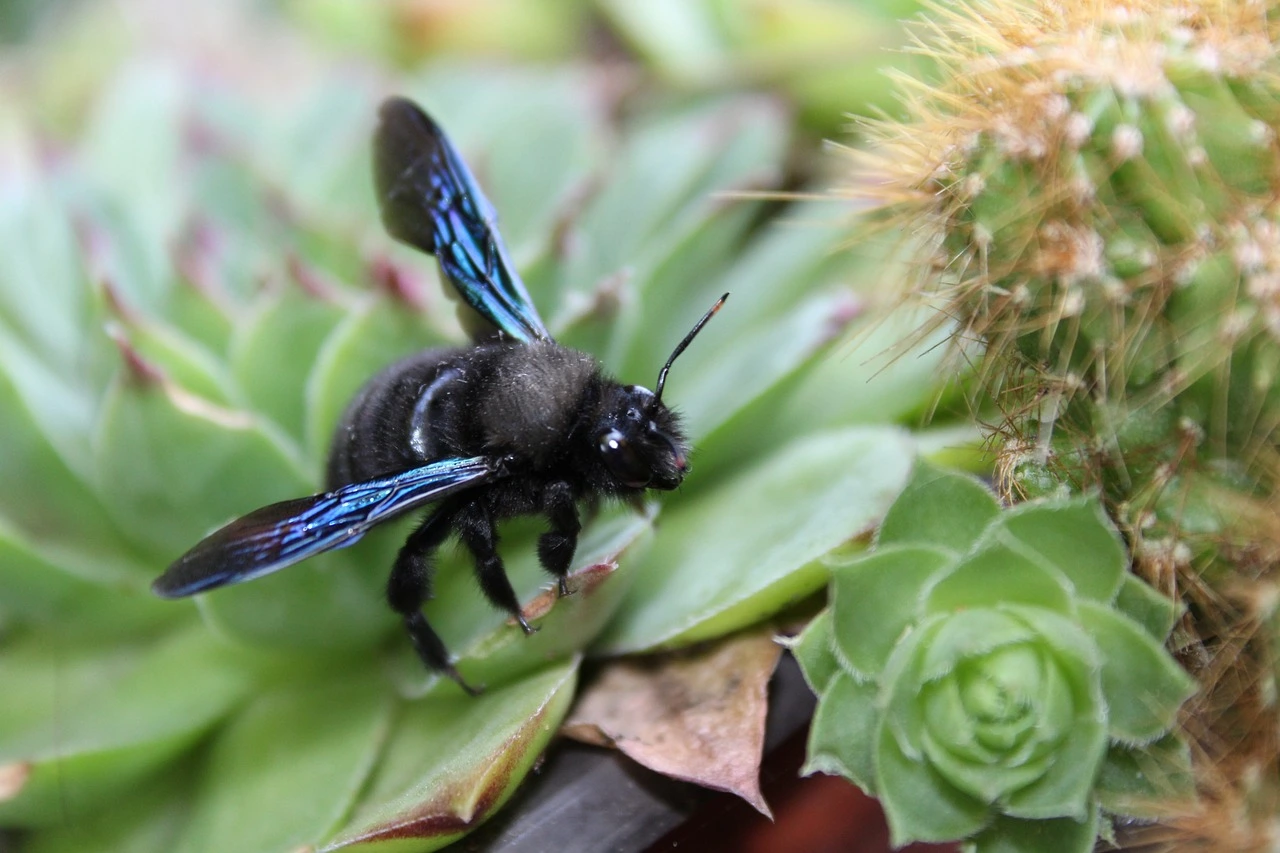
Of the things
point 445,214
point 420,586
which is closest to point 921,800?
point 420,586

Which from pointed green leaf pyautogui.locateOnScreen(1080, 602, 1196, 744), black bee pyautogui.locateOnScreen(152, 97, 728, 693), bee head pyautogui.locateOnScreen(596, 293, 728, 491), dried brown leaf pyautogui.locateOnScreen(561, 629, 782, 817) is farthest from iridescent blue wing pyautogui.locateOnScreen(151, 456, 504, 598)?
pointed green leaf pyautogui.locateOnScreen(1080, 602, 1196, 744)

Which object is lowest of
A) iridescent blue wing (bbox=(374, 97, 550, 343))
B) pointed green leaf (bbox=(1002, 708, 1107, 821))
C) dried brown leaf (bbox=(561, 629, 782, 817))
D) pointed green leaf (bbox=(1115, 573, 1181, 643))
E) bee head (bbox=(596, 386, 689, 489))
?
pointed green leaf (bbox=(1002, 708, 1107, 821))

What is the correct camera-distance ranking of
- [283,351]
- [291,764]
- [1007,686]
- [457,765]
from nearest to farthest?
[1007,686] → [457,765] → [291,764] → [283,351]

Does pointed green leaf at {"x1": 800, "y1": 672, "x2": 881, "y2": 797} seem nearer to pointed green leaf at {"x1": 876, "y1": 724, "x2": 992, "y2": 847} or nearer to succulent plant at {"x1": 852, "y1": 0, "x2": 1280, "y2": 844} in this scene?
pointed green leaf at {"x1": 876, "y1": 724, "x2": 992, "y2": 847}

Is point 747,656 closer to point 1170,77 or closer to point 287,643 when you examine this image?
point 287,643

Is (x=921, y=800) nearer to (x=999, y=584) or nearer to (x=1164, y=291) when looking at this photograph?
(x=999, y=584)

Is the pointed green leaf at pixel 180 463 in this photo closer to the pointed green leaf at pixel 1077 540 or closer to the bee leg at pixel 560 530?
the bee leg at pixel 560 530

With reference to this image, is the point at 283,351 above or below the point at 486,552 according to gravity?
above
